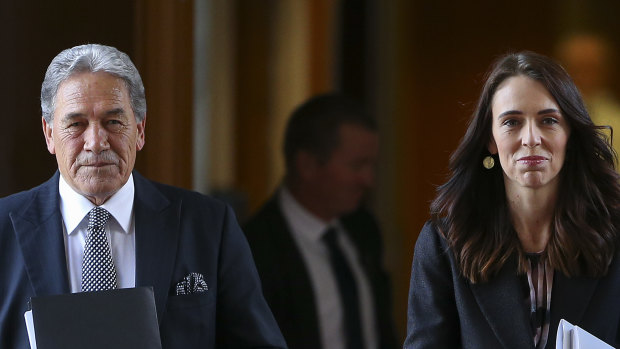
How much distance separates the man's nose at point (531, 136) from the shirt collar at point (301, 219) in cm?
118

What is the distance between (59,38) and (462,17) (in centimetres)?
146

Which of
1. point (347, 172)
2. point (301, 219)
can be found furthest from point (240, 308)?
point (347, 172)

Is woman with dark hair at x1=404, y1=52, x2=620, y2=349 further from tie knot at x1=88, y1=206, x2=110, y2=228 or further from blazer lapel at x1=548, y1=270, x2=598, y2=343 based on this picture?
tie knot at x1=88, y1=206, x2=110, y2=228

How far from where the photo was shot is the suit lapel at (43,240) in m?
2.34

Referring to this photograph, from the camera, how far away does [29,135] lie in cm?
334

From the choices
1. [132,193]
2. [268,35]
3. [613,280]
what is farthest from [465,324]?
[268,35]

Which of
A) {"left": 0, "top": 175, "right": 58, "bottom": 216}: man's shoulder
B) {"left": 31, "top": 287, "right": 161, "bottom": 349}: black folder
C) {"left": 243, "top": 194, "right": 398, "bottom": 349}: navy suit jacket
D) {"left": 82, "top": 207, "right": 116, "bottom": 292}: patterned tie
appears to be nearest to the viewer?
{"left": 31, "top": 287, "right": 161, "bottom": 349}: black folder

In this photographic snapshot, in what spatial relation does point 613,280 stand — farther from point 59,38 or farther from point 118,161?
point 59,38

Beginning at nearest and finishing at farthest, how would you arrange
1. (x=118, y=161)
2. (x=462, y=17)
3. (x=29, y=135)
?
(x=118, y=161), (x=29, y=135), (x=462, y=17)

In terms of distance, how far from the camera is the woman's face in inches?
93.1

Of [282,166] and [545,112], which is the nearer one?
[545,112]

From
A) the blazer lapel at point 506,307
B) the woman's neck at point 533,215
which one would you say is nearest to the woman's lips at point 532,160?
the woman's neck at point 533,215

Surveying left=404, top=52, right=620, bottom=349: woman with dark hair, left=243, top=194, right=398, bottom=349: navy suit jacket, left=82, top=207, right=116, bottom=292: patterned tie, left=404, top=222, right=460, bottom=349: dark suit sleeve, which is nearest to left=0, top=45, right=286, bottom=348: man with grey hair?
left=82, top=207, right=116, bottom=292: patterned tie

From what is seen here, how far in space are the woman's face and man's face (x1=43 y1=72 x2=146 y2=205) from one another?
928mm
